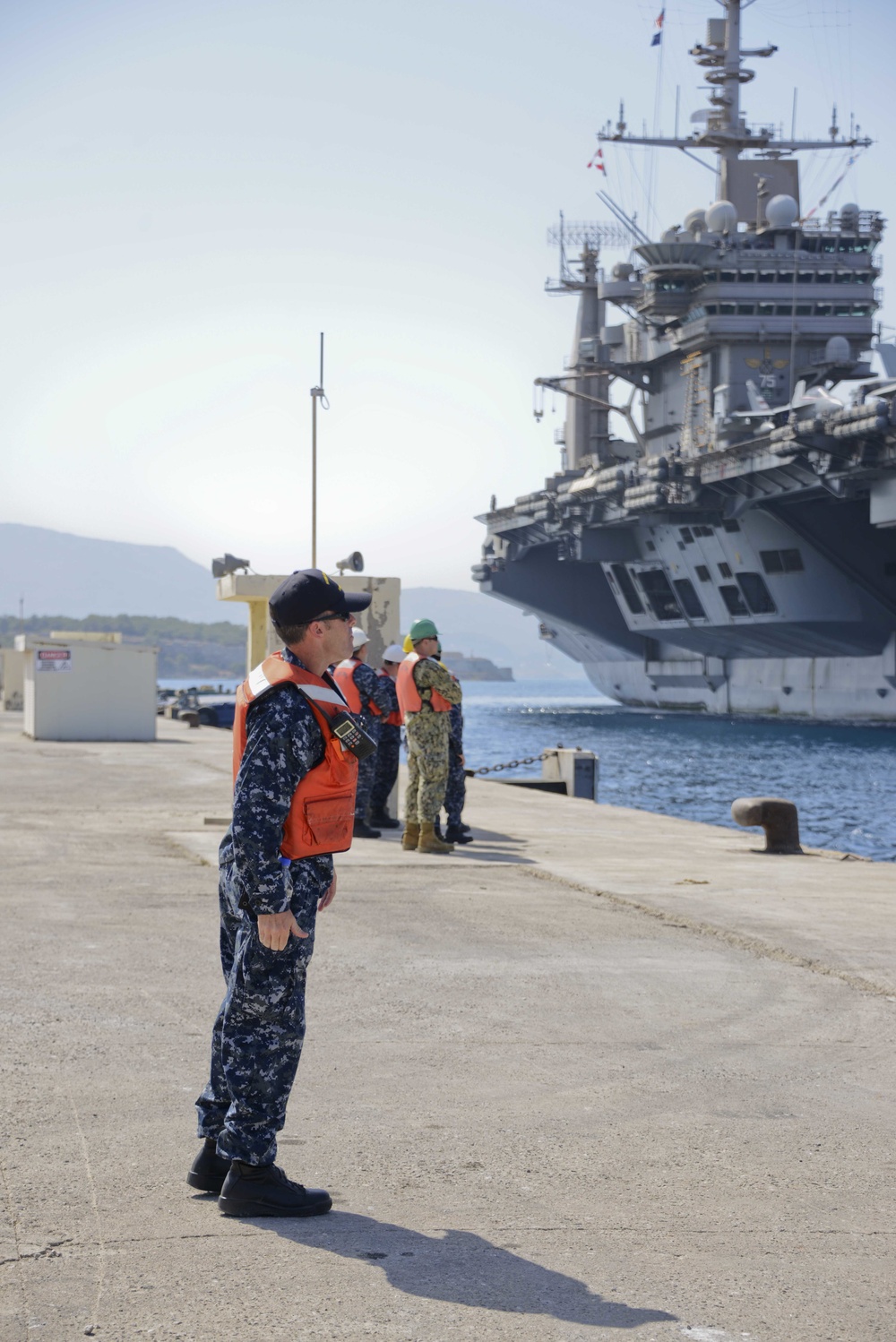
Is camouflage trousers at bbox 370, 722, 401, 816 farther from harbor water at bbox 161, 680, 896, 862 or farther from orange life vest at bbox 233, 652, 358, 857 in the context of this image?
harbor water at bbox 161, 680, 896, 862

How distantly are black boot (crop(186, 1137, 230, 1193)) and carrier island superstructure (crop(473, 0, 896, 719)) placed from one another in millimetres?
45220

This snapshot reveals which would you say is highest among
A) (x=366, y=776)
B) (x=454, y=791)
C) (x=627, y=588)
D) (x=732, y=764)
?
(x=627, y=588)

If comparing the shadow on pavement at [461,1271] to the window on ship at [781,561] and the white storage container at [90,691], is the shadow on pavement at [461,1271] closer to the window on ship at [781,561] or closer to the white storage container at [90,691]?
the white storage container at [90,691]

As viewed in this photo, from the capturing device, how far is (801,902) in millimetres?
9438

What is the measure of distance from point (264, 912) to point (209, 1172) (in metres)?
0.81

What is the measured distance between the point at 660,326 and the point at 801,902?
64.9m

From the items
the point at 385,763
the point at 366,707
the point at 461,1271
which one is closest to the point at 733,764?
the point at 385,763

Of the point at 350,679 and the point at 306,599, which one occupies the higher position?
the point at 306,599

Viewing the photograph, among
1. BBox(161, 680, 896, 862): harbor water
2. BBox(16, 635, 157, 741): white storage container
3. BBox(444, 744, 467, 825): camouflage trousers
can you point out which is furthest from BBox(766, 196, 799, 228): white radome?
BBox(444, 744, 467, 825): camouflage trousers

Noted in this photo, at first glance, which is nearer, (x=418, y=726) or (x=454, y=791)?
(x=418, y=726)

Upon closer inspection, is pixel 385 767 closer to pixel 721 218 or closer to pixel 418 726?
pixel 418 726

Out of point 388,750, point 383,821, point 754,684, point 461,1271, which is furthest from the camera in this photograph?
point 754,684

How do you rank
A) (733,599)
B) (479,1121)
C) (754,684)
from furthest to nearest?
(754,684) < (733,599) < (479,1121)

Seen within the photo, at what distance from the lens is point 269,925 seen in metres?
3.65
